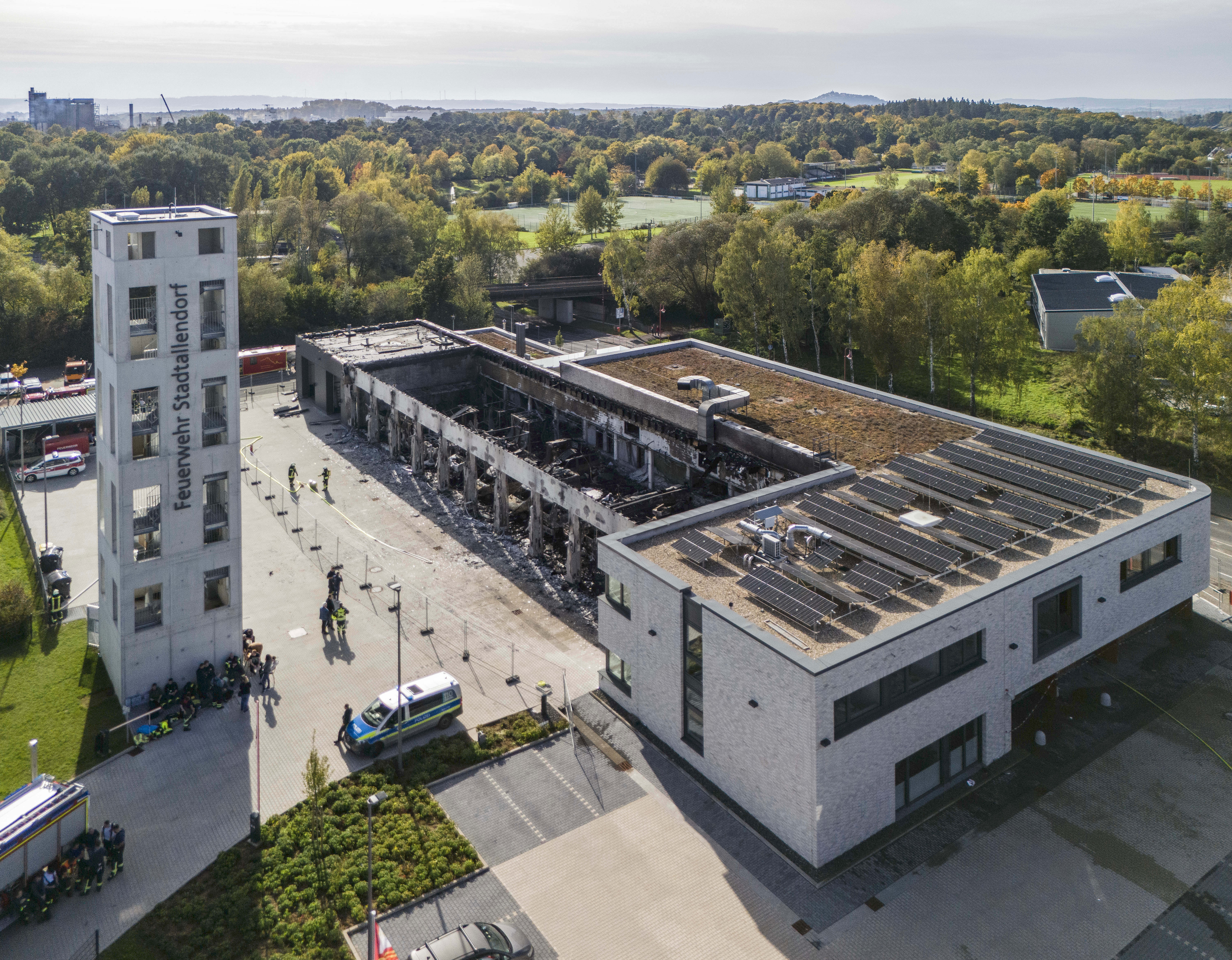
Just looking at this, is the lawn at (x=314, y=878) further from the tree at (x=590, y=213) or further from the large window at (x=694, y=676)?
the tree at (x=590, y=213)

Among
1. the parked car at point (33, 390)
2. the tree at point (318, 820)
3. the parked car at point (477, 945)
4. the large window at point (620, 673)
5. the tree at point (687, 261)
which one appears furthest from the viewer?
the tree at point (687, 261)

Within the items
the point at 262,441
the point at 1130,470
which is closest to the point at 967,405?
the point at 1130,470

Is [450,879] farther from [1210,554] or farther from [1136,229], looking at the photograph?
[1136,229]

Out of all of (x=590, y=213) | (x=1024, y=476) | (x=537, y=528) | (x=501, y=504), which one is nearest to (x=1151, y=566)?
(x=1024, y=476)

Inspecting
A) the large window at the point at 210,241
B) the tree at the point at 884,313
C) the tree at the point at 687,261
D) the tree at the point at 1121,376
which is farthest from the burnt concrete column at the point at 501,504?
the tree at the point at 687,261

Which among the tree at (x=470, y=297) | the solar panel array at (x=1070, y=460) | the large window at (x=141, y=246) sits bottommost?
the solar panel array at (x=1070, y=460)

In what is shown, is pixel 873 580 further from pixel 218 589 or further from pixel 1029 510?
pixel 218 589
